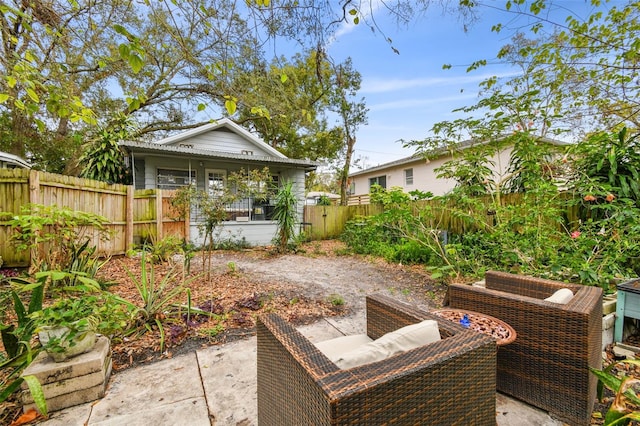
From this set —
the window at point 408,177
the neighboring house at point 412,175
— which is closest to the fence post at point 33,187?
the neighboring house at point 412,175

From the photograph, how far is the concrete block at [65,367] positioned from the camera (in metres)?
1.72

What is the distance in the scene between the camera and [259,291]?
161 inches

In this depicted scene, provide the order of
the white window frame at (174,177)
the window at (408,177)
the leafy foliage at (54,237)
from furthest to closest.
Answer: the window at (408,177)
the white window frame at (174,177)
the leafy foliage at (54,237)

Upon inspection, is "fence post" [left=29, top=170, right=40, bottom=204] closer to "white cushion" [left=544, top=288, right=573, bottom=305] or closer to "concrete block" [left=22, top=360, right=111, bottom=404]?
"concrete block" [left=22, top=360, right=111, bottom=404]

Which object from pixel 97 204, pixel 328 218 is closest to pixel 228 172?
pixel 328 218

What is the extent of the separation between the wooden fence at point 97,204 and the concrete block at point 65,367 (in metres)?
2.35

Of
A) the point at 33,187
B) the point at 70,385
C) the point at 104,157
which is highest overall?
the point at 104,157

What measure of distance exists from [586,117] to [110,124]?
1210cm

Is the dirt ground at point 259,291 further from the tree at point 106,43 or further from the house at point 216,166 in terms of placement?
the house at point 216,166

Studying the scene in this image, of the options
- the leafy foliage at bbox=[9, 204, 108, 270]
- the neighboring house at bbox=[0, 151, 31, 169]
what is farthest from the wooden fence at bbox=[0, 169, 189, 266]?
the neighboring house at bbox=[0, 151, 31, 169]

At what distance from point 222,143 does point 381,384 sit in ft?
33.5

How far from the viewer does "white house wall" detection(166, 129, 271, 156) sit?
945cm

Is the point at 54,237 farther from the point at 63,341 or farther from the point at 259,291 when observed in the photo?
the point at 259,291

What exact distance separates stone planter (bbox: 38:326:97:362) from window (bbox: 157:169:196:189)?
289 inches
